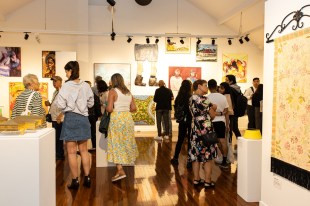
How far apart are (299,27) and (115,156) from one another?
3140mm

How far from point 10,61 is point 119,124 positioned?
6.88 m

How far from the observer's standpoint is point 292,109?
3332mm

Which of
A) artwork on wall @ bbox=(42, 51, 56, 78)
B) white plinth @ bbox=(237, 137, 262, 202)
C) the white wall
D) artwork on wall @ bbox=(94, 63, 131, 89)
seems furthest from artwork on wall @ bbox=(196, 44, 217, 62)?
the white wall

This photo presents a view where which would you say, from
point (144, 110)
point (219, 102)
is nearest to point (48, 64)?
point (144, 110)

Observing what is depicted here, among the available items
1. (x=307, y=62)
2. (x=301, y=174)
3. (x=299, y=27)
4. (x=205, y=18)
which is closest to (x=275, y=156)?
(x=301, y=174)

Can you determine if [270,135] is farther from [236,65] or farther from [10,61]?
[10,61]

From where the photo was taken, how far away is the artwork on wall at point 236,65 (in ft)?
38.4

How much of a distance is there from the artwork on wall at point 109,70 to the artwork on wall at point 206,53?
7.63ft

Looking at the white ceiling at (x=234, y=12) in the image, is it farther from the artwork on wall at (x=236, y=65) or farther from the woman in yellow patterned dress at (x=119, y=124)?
the woman in yellow patterned dress at (x=119, y=124)

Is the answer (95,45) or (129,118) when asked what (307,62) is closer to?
(129,118)

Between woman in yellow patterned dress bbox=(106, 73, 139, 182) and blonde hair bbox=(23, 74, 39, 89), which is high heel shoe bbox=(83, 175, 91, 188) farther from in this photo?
blonde hair bbox=(23, 74, 39, 89)

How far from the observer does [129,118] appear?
17.4 ft

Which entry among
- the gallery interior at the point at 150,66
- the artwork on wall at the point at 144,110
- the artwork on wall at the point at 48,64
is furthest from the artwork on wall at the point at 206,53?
the artwork on wall at the point at 48,64

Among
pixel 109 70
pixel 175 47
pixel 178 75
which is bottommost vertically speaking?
pixel 178 75
